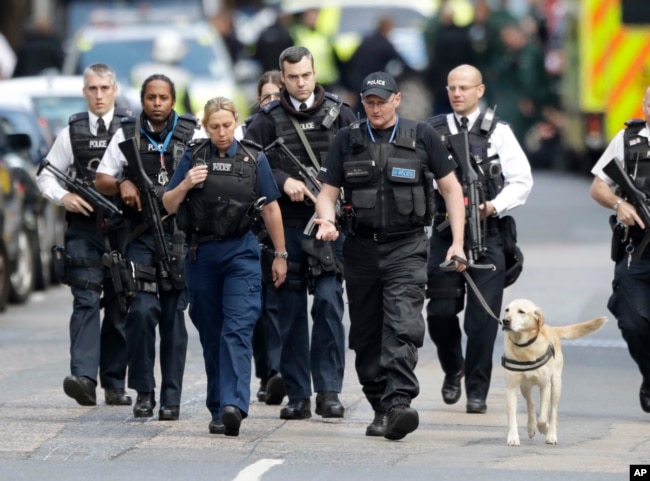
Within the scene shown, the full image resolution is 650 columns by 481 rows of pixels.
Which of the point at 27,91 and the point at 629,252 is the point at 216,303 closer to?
the point at 629,252

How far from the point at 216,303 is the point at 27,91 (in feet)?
33.1

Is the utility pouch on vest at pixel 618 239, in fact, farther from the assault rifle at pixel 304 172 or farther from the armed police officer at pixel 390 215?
the assault rifle at pixel 304 172

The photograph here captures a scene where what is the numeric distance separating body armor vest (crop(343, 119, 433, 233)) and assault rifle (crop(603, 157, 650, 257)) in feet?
3.91

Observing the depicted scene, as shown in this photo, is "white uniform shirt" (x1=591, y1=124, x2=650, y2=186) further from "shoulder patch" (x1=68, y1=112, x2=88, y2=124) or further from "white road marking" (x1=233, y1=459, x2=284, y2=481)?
"shoulder patch" (x1=68, y1=112, x2=88, y2=124)

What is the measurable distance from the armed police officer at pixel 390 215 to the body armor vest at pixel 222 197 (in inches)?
14.9

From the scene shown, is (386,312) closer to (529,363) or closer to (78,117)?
(529,363)

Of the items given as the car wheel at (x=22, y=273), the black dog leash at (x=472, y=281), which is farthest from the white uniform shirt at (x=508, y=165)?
the car wheel at (x=22, y=273)

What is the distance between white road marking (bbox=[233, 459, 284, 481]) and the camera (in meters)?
9.16

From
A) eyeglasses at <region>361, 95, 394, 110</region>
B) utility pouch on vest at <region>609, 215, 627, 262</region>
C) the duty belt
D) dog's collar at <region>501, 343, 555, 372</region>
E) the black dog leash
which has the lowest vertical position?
dog's collar at <region>501, 343, 555, 372</region>

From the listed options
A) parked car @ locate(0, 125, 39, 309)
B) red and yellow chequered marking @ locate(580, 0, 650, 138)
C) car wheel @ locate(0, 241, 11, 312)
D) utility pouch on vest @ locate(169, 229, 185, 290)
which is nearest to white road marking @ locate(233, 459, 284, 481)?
utility pouch on vest @ locate(169, 229, 185, 290)

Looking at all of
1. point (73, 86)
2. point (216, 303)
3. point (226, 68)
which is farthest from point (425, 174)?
point (226, 68)

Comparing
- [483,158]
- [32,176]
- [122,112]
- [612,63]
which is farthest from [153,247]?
[612,63]

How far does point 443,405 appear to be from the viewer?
11.9 meters

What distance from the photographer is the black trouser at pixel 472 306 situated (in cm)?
1151
